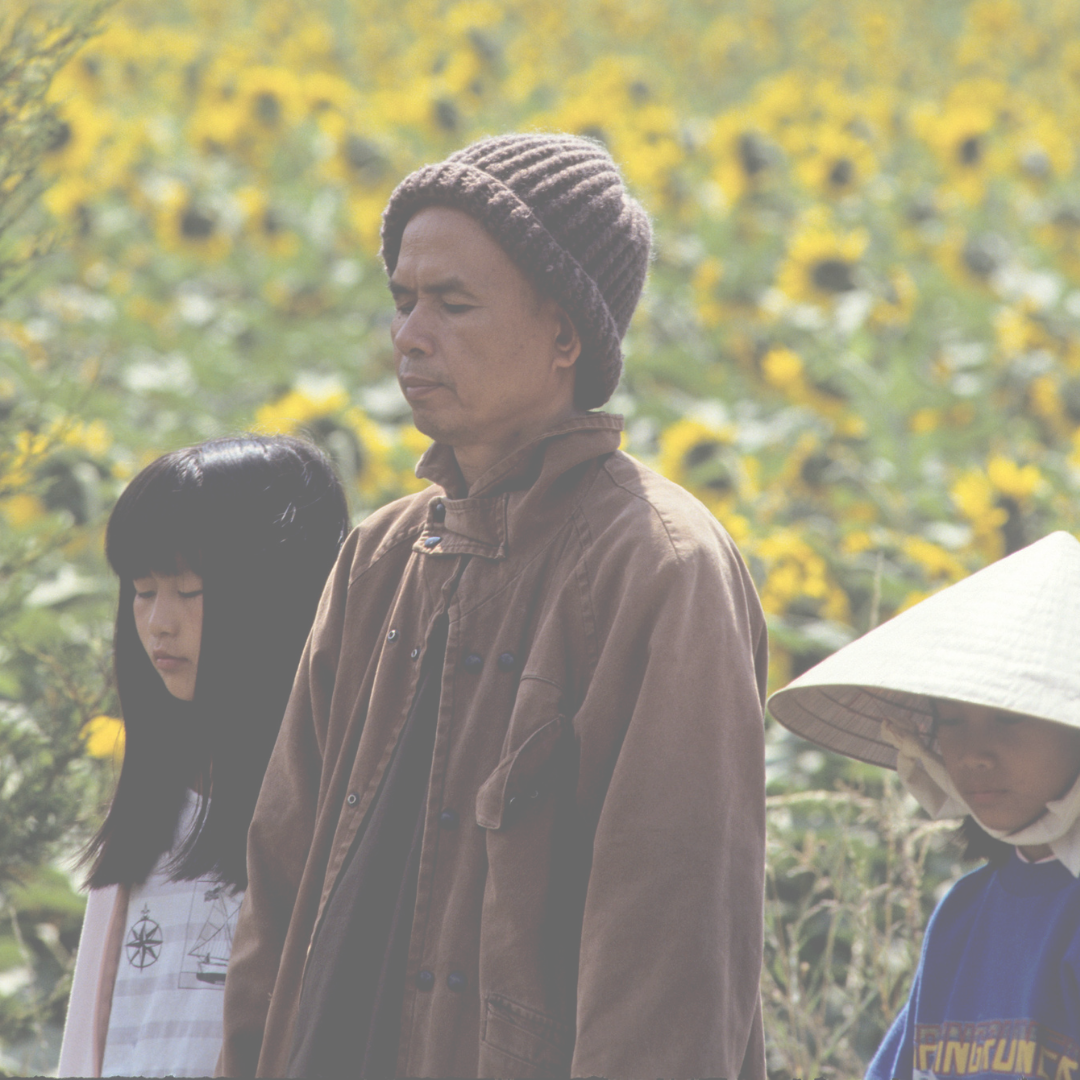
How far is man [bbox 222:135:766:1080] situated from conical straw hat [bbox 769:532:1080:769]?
15cm

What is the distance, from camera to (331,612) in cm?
194

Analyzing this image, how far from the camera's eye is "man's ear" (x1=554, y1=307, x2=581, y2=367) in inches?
71.6

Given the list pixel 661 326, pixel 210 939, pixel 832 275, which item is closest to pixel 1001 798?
pixel 210 939

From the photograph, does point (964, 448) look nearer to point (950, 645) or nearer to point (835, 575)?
point (835, 575)

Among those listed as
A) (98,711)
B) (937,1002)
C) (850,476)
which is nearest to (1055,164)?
(850,476)

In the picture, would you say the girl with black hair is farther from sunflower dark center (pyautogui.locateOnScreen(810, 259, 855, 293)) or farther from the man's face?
sunflower dark center (pyautogui.locateOnScreen(810, 259, 855, 293))

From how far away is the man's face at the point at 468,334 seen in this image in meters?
1.77

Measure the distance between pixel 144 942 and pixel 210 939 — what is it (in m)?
0.10

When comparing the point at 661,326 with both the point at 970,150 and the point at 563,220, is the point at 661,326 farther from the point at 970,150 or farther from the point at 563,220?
the point at 563,220

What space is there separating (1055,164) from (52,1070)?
636 cm

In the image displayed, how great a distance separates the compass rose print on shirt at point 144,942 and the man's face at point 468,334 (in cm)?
85

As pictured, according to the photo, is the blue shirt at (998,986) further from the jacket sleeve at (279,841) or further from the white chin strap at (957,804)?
the jacket sleeve at (279,841)

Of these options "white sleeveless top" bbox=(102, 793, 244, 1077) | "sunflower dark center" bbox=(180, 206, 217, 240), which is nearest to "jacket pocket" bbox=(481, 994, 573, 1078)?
"white sleeveless top" bbox=(102, 793, 244, 1077)

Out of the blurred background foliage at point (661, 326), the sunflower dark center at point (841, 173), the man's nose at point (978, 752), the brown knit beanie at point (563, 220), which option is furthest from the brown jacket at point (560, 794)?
the sunflower dark center at point (841, 173)
